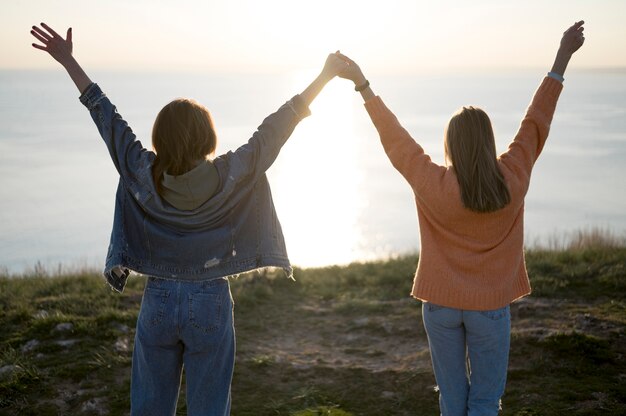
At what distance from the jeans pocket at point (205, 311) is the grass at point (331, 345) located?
194 cm

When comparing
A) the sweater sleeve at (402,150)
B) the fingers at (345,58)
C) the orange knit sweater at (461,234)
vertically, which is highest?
the fingers at (345,58)

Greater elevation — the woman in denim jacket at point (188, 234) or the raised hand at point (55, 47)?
the raised hand at point (55, 47)

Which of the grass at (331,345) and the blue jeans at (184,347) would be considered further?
the grass at (331,345)

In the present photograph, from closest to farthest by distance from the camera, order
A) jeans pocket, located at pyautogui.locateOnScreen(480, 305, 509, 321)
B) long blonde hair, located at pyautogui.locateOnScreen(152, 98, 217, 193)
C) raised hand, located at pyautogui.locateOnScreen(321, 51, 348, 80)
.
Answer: long blonde hair, located at pyautogui.locateOnScreen(152, 98, 217, 193) → jeans pocket, located at pyautogui.locateOnScreen(480, 305, 509, 321) → raised hand, located at pyautogui.locateOnScreen(321, 51, 348, 80)

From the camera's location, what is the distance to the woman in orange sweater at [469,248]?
327 cm

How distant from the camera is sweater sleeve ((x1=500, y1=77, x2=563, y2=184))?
347 cm

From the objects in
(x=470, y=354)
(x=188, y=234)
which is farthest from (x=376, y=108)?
(x=470, y=354)

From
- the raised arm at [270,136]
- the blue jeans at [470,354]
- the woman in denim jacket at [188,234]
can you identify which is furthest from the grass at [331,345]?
the raised arm at [270,136]

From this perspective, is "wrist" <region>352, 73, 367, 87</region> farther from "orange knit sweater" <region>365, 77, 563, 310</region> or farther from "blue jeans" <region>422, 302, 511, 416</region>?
"blue jeans" <region>422, 302, 511, 416</region>

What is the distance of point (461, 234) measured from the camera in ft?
11.2

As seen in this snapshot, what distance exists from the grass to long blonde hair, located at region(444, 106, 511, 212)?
2.12 meters

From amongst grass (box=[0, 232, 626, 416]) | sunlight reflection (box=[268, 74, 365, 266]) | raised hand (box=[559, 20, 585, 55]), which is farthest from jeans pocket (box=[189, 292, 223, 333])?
sunlight reflection (box=[268, 74, 365, 266])

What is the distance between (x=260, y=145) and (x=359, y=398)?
2.55 metres

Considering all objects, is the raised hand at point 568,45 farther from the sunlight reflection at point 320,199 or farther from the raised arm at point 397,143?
the sunlight reflection at point 320,199
